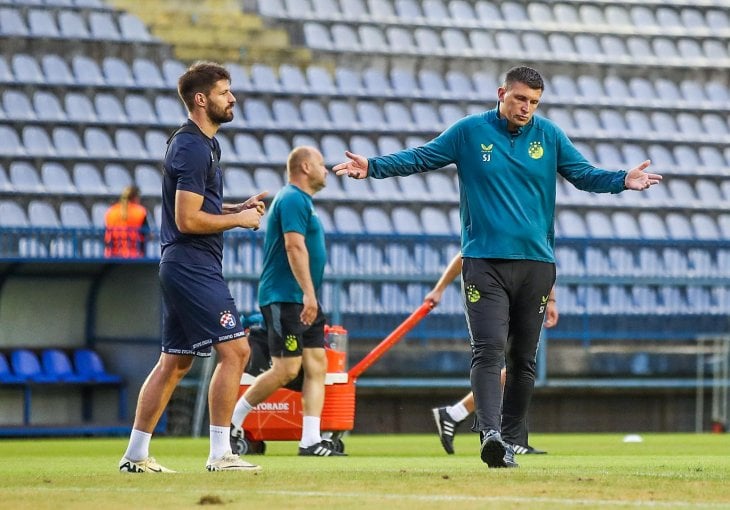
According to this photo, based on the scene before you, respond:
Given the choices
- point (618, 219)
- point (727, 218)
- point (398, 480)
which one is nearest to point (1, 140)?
point (618, 219)

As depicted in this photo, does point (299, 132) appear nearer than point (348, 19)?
Yes

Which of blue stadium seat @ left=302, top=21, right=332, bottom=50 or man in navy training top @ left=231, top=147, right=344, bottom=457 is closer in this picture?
man in navy training top @ left=231, top=147, right=344, bottom=457

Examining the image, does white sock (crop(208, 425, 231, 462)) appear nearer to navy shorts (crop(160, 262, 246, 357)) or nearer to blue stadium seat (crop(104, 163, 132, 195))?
navy shorts (crop(160, 262, 246, 357))

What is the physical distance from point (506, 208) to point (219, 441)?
1.67 m

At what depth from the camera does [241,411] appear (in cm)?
954

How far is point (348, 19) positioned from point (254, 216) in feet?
52.8

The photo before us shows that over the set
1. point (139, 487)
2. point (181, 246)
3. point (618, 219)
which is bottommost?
point (139, 487)

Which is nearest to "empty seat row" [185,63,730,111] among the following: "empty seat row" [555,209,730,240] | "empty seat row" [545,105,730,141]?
"empty seat row" [545,105,730,141]

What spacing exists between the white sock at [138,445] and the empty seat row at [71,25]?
14.1m

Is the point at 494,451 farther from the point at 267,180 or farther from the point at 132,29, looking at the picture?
the point at 132,29

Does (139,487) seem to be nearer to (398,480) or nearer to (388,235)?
(398,480)

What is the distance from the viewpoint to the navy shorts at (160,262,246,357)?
6746 millimetres

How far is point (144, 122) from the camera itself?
1967 cm

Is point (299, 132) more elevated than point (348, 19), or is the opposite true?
point (348, 19)
